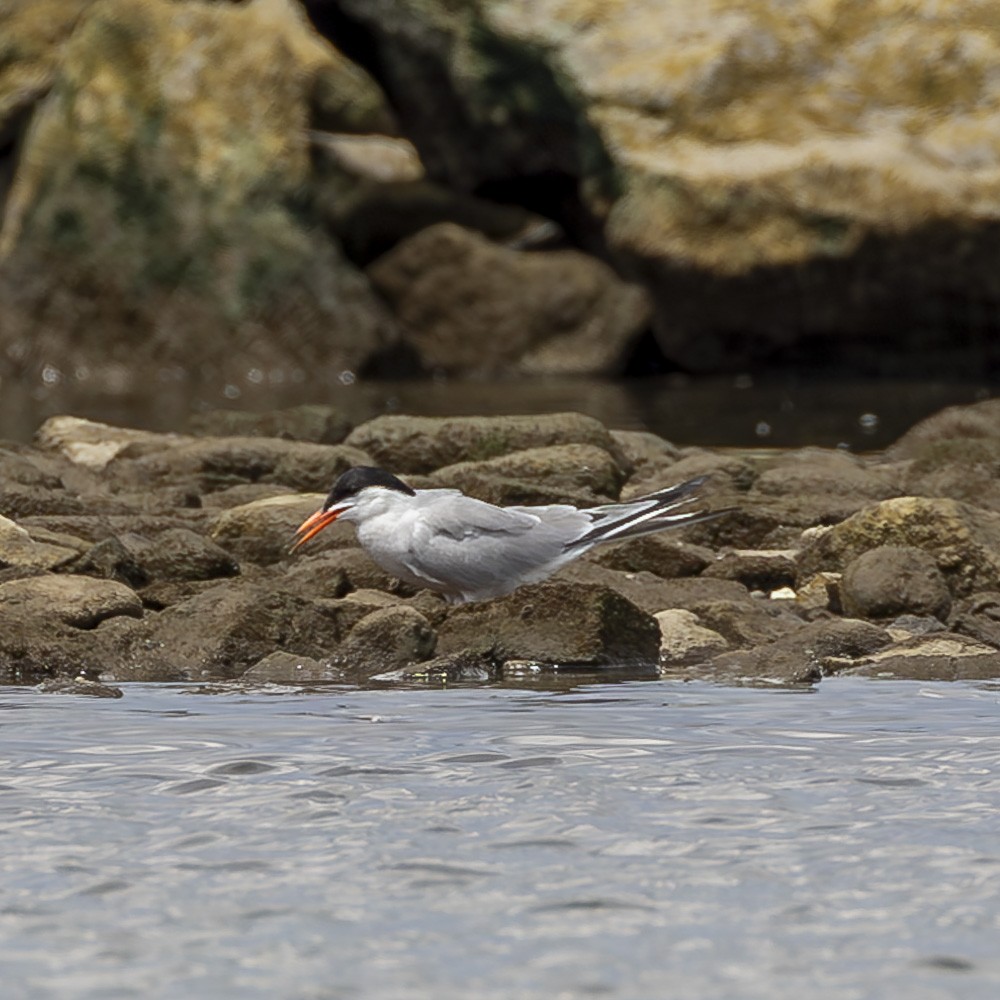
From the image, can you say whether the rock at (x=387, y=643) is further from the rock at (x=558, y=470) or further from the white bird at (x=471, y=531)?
the rock at (x=558, y=470)

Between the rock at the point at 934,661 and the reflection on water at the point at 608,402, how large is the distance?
23.9 ft

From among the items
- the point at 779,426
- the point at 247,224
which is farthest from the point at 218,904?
the point at 247,224

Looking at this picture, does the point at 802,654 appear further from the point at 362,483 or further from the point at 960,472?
the point at 960,472

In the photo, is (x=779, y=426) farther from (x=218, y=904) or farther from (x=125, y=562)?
(x=218, y=904)

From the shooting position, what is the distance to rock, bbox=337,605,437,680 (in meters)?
7.17

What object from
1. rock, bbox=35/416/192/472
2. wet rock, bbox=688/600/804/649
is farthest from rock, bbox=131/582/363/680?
rock, bbox=35/416/192/472

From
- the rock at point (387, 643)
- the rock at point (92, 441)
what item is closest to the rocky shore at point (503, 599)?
the rock at point (387, 643)

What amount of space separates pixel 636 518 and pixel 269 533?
69.1 inches

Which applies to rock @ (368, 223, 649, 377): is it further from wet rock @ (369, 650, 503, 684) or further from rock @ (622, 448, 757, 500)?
wet rock @ (369, 650, 503, 684)

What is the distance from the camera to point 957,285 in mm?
20688

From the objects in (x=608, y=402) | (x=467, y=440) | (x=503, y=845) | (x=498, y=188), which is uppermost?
(x=498, y=188)

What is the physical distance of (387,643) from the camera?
23.7 feet

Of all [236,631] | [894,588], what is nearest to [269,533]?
[236,631]

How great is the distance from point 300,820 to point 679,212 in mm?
15984
